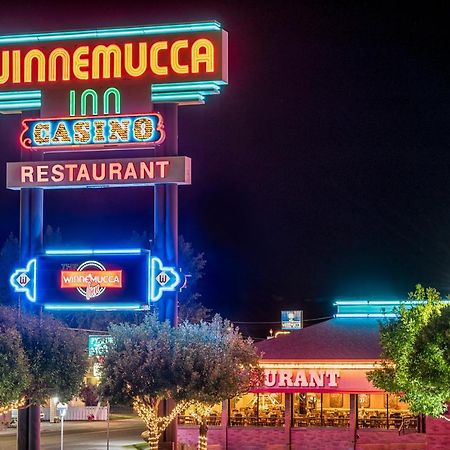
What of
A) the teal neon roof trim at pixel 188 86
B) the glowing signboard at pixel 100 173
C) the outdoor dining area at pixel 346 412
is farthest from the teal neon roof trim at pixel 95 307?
the outdoor dining area at pixel 346 412

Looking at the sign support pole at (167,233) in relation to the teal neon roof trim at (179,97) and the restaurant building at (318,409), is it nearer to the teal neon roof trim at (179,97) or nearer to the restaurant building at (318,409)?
the teal neon roof trim at (179,97)

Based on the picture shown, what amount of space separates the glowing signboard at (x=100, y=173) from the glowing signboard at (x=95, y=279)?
2.49 metres

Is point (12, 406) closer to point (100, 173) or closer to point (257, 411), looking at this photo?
point (100, 173)

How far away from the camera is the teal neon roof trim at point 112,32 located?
128ft

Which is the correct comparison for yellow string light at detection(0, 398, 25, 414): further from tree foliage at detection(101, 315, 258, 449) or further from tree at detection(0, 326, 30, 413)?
tree foliage at detection(101, 315, 258, 449)

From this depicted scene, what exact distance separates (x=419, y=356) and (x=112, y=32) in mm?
16165

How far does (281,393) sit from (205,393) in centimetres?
1350

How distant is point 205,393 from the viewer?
34.2m

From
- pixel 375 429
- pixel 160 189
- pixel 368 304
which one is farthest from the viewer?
pixel 368 304

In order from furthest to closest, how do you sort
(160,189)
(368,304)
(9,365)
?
(368,304) < (160,189) < (9,365)

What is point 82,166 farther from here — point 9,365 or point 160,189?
point 9,365

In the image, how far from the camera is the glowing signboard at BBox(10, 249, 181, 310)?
38.7m

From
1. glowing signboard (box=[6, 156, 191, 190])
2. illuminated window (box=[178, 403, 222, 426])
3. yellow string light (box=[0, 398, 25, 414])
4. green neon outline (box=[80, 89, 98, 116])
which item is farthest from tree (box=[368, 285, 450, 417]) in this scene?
green neon outline (box=[80, 89, 98, 116])

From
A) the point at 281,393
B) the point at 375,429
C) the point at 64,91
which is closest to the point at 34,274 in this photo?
the point at 64,91
